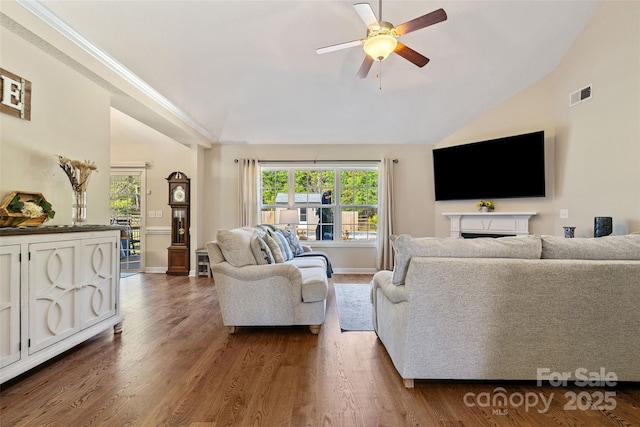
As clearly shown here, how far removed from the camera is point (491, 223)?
4.82 m

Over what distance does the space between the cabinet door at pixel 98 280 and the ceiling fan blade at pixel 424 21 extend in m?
3.09

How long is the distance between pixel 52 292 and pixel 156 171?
4323 millimetres

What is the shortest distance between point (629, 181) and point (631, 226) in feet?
1.60

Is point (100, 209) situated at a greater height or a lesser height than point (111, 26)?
lesser

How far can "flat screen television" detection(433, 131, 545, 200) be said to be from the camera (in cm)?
435

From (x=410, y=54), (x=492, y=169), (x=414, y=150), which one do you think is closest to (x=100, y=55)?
(x=410, y=54)

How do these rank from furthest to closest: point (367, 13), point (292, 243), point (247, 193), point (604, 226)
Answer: point (247, 193) → point (292, 243) → point (604, 226) → point (367, 13)

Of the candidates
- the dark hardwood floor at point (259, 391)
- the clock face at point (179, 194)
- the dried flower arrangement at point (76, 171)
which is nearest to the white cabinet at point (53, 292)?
the dark hardwood floor at point (259, 391)

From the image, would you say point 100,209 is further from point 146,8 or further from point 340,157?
point 340,157

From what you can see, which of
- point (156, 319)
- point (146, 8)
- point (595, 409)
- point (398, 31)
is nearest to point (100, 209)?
point (156, 319)

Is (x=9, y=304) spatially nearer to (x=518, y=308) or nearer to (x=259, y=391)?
(x=259, y=391)

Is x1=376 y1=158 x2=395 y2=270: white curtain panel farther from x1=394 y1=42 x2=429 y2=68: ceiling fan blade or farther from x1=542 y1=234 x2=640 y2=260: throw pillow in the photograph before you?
x1=542 y1=234 x2=640 y2=260: throw pillow

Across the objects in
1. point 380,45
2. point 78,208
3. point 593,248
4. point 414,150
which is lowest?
point 593,248

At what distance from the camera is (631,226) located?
308cm
